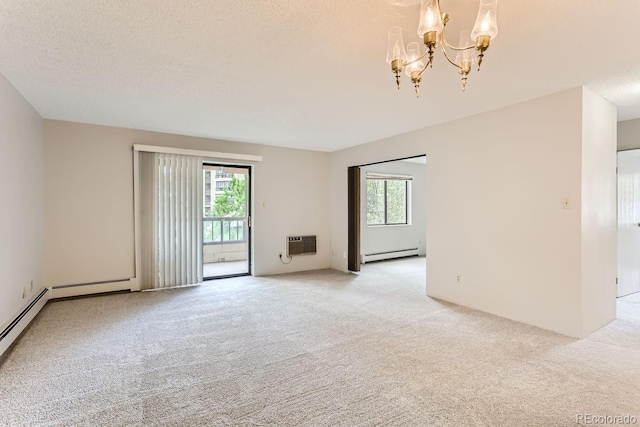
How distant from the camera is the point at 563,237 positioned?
2961 mm

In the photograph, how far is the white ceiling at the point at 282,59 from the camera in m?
1.76

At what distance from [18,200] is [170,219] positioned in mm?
1761

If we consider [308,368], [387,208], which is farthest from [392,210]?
[308,368]

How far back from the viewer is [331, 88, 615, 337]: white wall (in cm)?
293

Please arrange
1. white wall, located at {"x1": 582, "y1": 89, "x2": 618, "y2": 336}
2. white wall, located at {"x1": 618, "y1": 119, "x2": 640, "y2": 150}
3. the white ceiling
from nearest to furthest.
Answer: the white ceiling, white wall, located at {"x1": 582, "y1": 89, "x2": 618, "y2": 336}, white wall, located at {"x1": 618, "y1": 119, "x2": 640, "y2": 150}

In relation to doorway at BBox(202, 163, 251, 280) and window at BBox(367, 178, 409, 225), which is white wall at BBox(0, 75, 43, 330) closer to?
doorway at BBox(202, 163, 251, 280)

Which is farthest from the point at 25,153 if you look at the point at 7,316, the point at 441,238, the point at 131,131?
the point at 441,238

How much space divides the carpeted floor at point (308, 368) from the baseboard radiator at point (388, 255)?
301 cm

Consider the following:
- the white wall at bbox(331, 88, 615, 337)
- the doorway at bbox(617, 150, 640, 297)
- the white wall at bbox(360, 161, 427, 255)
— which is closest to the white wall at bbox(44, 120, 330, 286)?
the white wall at bbox(360, 161, 427, 255)

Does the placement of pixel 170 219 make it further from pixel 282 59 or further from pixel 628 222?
pixel 628 222

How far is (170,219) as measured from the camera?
464 cm

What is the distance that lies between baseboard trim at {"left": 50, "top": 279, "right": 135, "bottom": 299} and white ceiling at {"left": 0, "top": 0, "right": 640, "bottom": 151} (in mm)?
2191

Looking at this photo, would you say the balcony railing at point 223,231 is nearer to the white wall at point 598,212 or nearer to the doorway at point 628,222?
the white wall at point 598,212

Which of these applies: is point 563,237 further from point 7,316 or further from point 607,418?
point 7,316
